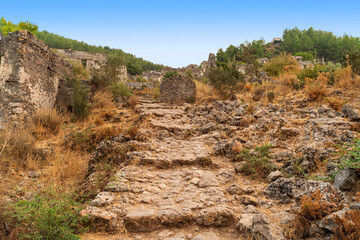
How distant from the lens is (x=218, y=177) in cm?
388

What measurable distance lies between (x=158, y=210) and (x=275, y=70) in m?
11.1

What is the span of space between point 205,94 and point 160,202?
7584 millimetres

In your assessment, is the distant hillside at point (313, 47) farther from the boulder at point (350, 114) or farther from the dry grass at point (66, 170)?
the dry grass at point (66, 170)

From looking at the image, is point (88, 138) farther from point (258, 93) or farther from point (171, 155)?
point (258, 93)

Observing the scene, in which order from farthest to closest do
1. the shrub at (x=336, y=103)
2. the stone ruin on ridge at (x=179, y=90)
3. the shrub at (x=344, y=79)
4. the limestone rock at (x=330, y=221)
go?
the stone ruin on ridge at (x=179, y=90)
the shrub at (x=344, y=79)
the shrub at (x=336, y=103)
the limestone rock at (x=330, y=221)

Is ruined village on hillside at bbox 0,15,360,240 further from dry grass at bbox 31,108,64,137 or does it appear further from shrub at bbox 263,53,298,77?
shrub at bbox 263,53,298,77

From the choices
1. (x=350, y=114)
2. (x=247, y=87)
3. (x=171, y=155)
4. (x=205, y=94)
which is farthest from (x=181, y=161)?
(x=205, y=94)

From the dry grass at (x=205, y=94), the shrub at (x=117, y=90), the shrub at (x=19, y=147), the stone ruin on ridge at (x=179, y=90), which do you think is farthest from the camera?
the shrub at (x=117, y=90)

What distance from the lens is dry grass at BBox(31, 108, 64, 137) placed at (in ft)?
21.4

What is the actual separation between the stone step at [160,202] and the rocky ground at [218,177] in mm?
11

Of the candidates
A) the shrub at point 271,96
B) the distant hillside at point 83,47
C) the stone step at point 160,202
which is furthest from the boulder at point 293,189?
the distant hillside at point 83,47

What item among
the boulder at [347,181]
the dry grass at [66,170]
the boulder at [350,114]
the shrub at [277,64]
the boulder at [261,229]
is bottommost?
the dry grass at [66,170]

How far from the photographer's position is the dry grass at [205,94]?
9227mm

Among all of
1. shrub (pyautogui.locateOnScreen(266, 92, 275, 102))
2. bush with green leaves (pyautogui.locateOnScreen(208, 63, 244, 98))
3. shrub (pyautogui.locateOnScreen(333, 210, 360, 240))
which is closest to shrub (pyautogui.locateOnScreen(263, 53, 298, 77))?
bush with green leaves (pyautogui.locateOnScreen(208, 63, 244, 98))
